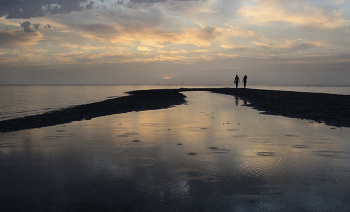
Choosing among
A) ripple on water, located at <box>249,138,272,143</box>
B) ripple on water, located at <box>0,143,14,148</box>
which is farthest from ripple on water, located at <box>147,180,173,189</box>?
ripple on water, located at <box>0,143,14,148</box>

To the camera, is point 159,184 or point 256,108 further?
point 256,108

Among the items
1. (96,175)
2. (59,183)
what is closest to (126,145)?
(96,175)

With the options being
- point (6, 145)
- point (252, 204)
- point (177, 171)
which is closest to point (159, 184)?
point (177, 171)

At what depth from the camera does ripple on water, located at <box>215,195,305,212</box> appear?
3463mm

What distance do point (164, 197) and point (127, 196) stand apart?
0.64 meters

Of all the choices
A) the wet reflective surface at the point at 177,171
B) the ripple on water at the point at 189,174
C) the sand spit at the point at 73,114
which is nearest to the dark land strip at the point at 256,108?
the sand spit at the point at 73,114

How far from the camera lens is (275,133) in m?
8.90

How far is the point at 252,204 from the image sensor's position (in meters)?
3.59

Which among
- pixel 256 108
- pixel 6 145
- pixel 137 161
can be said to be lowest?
pixel 6 145

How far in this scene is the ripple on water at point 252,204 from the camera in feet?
11.4

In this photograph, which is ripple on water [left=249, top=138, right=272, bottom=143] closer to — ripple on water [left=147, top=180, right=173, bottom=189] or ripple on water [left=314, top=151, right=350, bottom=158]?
ripple on water [left=314, top=151, right=350, bottom=158]

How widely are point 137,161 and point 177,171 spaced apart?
1.25 m

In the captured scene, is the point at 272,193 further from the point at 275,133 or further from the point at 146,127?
the point at 146,127

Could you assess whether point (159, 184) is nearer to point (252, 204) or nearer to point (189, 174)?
point (189, 174)
